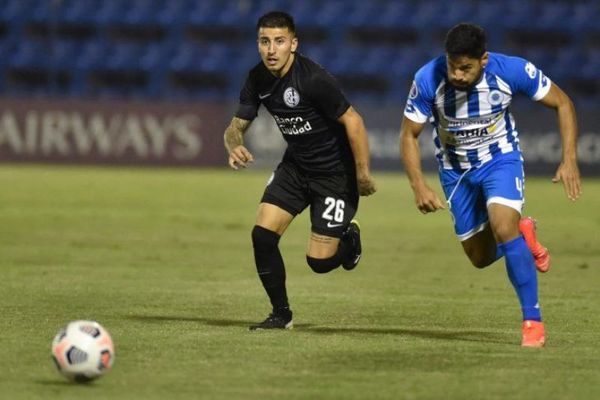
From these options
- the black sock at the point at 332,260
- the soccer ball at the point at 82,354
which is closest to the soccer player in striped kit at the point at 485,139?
the black sock at the point at 332,260

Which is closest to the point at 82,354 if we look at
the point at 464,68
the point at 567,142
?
the point at 464,68

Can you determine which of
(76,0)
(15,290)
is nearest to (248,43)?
(76,0)

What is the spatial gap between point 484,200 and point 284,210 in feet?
4.20

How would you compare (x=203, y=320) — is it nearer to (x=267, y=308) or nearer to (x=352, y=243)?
(x=267, y=308)

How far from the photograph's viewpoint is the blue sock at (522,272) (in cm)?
785

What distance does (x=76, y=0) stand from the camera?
29016 mm

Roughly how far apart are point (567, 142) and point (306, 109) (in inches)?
67.1

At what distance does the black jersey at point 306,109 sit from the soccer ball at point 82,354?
2.62 m

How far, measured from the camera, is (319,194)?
29.3ft

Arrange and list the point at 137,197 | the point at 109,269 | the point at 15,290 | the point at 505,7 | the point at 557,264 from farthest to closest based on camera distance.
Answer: the point at 505,7 → the point at 137,197 → the point at 557,264 → the point at 109,269 → the point at 15,290

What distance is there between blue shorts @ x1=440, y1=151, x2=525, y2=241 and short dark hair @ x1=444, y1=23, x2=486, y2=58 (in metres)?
0.83

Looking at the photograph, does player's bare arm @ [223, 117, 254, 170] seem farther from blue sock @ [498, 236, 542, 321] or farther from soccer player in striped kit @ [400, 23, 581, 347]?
blue sock @ [498, 236, 542, 321]

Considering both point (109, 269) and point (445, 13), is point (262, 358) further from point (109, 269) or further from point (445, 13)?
point (445, 13)

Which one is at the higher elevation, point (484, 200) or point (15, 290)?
point (484, 200)
